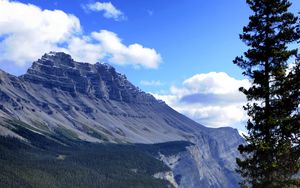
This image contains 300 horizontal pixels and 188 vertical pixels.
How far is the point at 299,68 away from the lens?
31.9 metres

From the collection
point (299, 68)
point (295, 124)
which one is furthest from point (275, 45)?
point (295, 124)

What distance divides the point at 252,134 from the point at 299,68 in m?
5.84

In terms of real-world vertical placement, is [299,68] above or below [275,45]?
below

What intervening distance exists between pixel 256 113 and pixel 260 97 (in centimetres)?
123

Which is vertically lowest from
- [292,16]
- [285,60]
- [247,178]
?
[247,178]

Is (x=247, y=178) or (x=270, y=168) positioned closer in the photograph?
(x=270, y=168)

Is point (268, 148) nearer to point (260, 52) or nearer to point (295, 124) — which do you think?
point (295, 124)

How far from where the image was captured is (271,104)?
3425cm

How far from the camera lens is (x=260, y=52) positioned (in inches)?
1377

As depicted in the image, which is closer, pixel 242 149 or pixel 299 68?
pixel 299 68

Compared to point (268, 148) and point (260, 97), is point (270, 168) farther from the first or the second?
point (260, 97)

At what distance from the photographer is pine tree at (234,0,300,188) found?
3294cm

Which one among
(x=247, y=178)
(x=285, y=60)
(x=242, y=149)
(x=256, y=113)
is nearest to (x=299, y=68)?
(x=285, y=60)

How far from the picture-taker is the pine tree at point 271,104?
108ft
